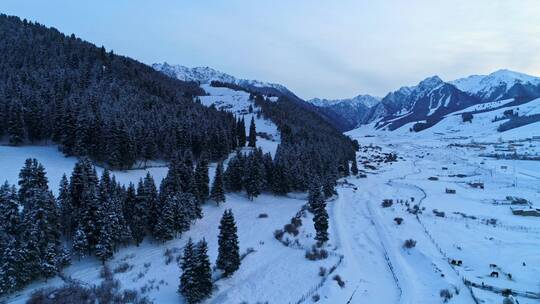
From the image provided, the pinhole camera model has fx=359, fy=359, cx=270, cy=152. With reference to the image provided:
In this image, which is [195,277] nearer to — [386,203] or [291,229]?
[291,229]

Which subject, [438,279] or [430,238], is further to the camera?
[430,238]

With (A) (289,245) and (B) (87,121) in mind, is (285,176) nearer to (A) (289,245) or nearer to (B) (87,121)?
(A) (289,245)

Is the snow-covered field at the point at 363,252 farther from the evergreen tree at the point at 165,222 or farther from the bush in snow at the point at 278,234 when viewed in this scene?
the evergreen tree at the point at 165,222

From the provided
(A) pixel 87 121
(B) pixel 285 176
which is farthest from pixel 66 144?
(B) pixel 285 176

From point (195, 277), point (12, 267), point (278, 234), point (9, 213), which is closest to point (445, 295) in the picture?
point (195, 277)

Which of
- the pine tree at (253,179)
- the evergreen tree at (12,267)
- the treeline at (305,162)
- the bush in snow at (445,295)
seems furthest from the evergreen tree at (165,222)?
the bush in snow at (445,295)

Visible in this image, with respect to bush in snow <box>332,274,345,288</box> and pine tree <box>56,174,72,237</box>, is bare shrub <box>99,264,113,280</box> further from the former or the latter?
bush in snow <box>332,274,345,288</box>

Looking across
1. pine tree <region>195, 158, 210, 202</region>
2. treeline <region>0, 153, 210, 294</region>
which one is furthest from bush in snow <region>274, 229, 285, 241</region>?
pine tree <region>195, 158, 210, 202</region>
